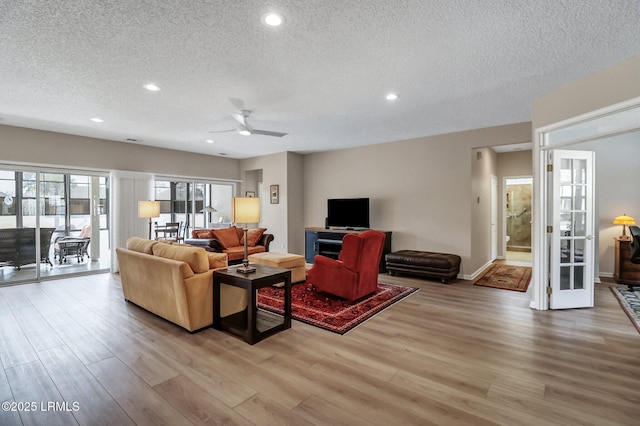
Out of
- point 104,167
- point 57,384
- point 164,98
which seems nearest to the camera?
point 57,384

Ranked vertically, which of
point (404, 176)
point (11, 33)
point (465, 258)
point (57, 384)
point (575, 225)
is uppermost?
point (11, 33)

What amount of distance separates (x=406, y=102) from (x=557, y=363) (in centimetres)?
316

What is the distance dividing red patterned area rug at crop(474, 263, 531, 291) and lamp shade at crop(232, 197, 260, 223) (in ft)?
13.1

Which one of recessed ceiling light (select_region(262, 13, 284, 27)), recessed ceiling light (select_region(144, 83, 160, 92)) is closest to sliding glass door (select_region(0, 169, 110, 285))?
recessed ceiling light (select_region(144, 83, 160, 92))

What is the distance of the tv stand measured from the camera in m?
6.42

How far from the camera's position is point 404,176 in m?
6.25

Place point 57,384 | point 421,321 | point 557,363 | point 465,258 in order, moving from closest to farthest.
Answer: point 57,384, point 557,363, point 421,321, point 465,258

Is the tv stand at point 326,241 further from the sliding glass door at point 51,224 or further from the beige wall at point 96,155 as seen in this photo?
the sliding glass door at point 51,224

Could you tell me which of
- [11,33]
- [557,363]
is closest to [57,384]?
[11,33]

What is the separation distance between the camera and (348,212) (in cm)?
678

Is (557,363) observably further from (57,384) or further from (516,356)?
(57,384)

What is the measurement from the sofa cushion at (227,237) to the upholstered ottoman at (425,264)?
3.21m

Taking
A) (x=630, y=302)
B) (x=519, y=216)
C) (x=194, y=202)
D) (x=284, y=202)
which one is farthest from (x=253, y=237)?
(x=519, y=216)

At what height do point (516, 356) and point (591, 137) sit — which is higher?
point (591, 137)
